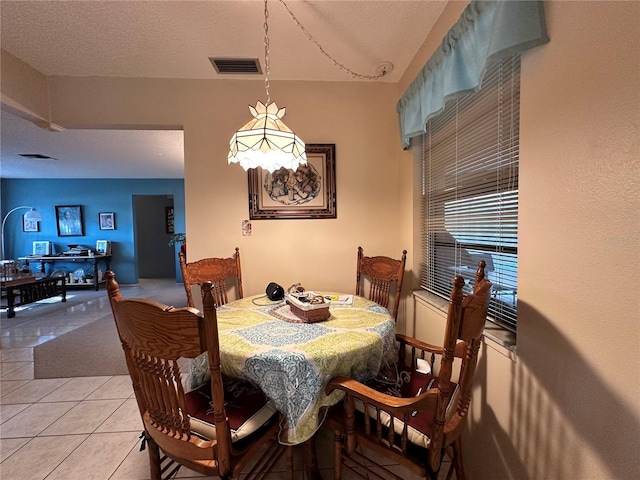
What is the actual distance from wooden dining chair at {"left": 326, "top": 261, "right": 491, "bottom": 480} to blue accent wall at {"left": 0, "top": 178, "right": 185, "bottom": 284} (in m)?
6.05

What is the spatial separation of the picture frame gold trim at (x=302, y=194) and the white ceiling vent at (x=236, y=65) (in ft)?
2.33

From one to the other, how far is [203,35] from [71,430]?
2.69m

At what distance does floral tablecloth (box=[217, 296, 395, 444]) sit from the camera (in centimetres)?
100

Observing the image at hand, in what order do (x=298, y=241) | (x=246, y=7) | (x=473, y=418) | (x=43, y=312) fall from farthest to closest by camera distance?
(x=43, y=312) → (x=298, y=241) → (x=246, y=7) → (x=473, y=418)

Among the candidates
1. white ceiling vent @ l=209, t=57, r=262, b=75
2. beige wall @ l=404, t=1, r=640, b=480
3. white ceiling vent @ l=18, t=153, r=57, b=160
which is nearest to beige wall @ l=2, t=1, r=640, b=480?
beige wall @ l=404, t=1, r=640, b=480

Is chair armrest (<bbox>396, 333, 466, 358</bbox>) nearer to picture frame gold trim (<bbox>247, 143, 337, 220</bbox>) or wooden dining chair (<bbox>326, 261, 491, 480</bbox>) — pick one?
wooden dining chair (<bbox>326, 261, 491, 480</bbox>)

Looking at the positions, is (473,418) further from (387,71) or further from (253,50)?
(253,50)

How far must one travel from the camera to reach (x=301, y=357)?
101 cm

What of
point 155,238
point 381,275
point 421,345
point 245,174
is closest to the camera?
point 421,345

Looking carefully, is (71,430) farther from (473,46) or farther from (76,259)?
(76,259)

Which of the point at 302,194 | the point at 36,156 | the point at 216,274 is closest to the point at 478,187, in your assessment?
the point at 302,194

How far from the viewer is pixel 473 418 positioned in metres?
1.35

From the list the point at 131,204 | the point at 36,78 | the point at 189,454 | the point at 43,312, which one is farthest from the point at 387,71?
the point at 131,204

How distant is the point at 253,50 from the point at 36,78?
177cm
